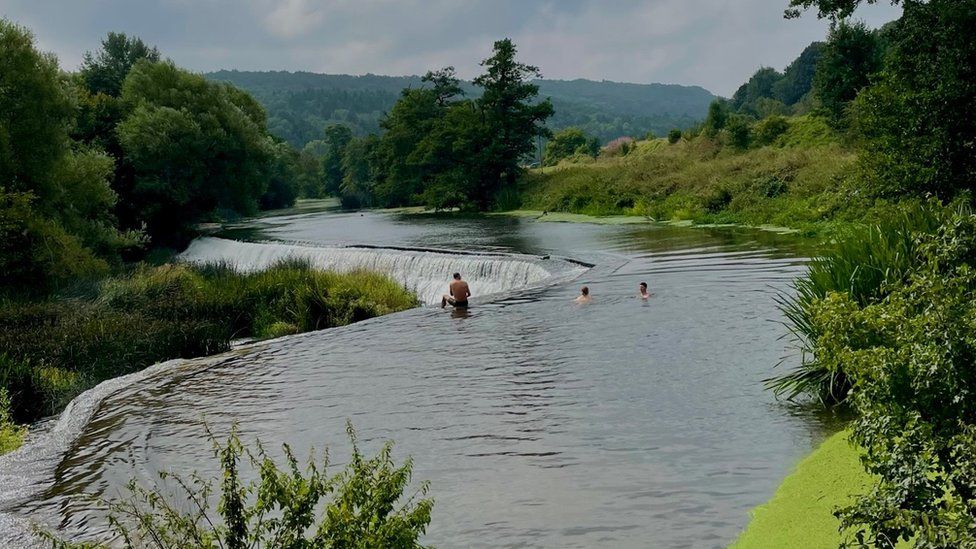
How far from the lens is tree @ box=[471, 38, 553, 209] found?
65375 mm

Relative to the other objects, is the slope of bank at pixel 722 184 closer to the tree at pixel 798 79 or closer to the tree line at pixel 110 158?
the tree line at pixel 110 158

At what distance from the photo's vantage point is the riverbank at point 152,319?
1371 cm

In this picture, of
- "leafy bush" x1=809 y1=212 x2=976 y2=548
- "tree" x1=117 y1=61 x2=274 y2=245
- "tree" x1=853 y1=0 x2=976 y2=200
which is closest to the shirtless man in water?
"tree" x1=853 y1=0 x2=976 y2=200

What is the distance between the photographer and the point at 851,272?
9.87 meters

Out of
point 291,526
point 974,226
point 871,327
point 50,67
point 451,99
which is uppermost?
point 451,99

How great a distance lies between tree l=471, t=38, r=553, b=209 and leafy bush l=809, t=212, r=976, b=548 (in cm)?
6037

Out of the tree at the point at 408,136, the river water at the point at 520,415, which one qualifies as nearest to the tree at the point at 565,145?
the tree at the point at 408,136

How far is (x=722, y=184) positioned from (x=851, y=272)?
34.0 metres

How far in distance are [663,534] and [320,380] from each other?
8041 millimetres

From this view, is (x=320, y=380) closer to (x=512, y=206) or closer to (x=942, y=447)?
(x=942, y=447)

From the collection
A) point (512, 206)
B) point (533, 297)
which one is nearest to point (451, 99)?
point (512, 206)

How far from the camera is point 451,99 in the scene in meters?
86.5

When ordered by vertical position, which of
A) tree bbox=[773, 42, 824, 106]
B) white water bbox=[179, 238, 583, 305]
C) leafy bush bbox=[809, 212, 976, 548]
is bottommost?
white water bbox=[179, 238, 583, 305]

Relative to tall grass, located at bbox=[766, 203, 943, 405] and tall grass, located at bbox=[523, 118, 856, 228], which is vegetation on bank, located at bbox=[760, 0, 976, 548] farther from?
tall grass, located at bbox=[523, 118, 856, 228]
